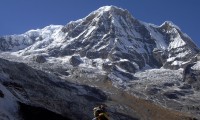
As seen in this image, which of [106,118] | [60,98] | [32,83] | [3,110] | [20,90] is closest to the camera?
[106,118]

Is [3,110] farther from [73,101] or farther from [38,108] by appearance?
[73,101]

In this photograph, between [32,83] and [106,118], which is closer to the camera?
[106,118]

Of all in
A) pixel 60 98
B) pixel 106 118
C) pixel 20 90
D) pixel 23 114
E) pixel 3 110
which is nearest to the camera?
pixel 106 118

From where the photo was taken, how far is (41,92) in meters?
169

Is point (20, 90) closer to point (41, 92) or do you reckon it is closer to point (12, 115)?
point (12, 115)

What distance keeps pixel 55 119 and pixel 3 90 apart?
20.7 ft

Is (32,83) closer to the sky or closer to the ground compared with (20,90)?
closer to the sky

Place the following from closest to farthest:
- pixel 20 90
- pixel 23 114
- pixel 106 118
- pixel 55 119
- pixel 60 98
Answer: pixel 106 118 → pixel 23 114 → pixel 55 119 → pixel 20 90 → pixel 60 98

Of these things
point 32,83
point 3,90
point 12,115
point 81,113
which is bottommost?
point 12,115

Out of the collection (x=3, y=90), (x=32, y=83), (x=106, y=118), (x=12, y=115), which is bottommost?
(x=106, y=118)

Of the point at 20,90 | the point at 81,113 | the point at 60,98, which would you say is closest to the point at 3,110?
the point at 20,90

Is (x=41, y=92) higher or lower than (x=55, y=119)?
higher

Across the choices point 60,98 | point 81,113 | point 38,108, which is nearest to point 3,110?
point 38,108

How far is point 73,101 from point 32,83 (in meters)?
20.0
